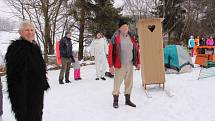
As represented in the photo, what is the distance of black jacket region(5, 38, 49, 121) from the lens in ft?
16.0

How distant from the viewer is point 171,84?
11.7 m

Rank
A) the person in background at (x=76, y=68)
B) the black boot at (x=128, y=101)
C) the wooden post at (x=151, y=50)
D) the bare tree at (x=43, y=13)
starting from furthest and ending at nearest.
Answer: the bare tree at (x=43, y=13), the person in background at (x=76, y=68), the wooden post at (x=151, y=50), the black boot at (x=128, y=101)

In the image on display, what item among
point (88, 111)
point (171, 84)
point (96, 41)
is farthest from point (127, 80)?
point (96, 41)

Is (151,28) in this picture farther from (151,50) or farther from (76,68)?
(76,68)

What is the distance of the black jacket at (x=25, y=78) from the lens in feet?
Answer: 16.0

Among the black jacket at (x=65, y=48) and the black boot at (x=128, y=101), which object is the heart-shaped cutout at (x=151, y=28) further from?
the black jacket at (x=65, y=48)

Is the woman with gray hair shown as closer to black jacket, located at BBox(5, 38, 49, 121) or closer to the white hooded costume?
black jacket, located at BBox(5, 38, 49, 121)

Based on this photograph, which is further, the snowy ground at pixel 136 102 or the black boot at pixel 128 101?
the black boot at pixel 128 101

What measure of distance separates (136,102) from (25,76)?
473cm

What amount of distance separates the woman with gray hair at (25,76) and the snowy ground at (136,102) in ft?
9.13

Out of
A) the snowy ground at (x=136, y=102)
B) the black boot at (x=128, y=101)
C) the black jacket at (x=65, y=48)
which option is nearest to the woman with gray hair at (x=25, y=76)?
the snowy ground at (x=136, y=102)

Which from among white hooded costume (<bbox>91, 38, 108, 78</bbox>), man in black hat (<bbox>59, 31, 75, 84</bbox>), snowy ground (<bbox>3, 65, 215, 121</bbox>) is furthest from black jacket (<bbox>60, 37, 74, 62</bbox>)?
white hooded costume (<bbox>91, 38, 108, 78</bbox>)

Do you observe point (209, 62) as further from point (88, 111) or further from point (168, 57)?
point (88, 111)

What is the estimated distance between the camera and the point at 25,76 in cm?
489
